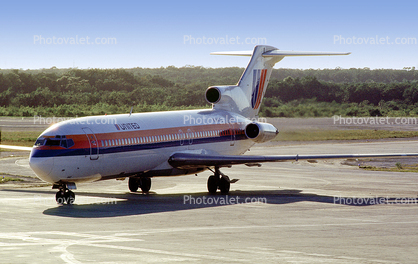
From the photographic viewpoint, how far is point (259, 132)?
31.6 metres

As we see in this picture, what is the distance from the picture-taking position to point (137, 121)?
2608 cm

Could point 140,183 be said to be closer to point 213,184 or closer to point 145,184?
point 145,184

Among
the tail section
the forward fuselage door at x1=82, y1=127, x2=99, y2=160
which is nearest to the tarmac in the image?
the forward fuselage door at x1=82, y1=127, x2=99, y2=160

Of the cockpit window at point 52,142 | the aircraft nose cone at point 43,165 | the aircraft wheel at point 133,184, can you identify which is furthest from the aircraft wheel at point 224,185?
the aircraft nose cone at point 43,165

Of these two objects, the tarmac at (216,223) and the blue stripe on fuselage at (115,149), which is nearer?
the tarmac at (216,223)

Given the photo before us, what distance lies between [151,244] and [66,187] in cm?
933

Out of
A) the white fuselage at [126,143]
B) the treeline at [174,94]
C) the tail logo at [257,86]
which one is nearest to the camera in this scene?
the white fuselage at [126,143]

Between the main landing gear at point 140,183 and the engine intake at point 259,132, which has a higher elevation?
the engine intake at point 259,132

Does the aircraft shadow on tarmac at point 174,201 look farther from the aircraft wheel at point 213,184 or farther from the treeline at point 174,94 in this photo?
the treeline at point 174,94

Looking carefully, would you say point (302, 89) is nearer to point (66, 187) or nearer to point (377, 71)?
point (66, 187)

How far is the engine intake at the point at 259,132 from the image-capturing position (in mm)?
31703

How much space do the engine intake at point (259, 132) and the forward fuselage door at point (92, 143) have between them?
11271mm

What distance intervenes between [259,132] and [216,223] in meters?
13.5

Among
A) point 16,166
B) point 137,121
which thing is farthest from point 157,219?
point 16,166
